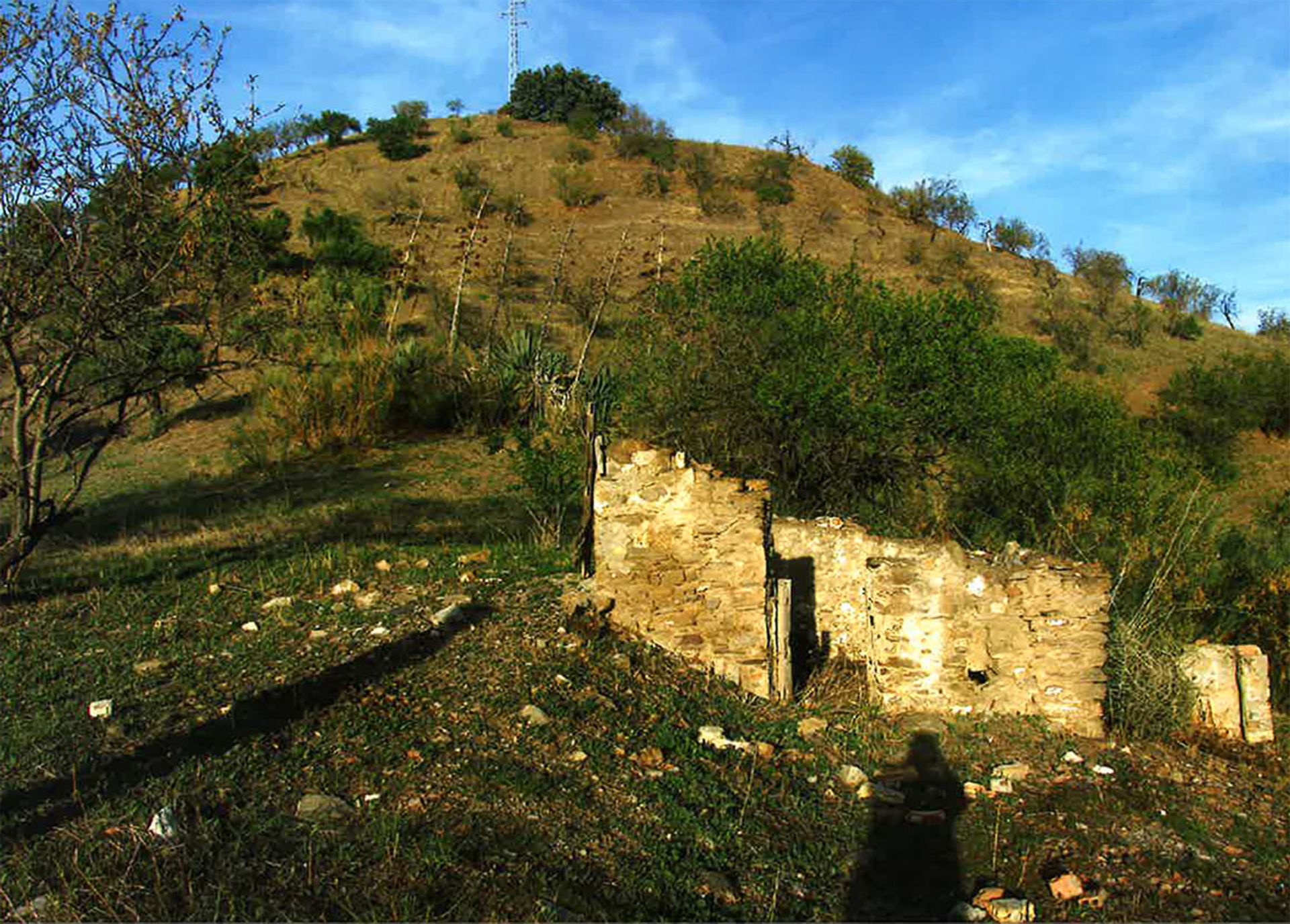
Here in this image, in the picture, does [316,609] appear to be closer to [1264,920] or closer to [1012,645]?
[1012,645]

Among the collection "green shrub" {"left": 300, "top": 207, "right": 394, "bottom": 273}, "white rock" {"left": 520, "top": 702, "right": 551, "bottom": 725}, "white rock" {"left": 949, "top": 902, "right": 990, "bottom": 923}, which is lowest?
"white rock" {"left": 949, "top": 902, "right": 990, "bottom": 923}

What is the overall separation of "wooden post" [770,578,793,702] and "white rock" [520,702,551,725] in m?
1.64

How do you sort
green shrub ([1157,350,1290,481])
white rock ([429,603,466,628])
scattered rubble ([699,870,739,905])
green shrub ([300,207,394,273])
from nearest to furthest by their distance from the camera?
scattered rubble ([699,870,739,905]), white rock ([429,603,466,628]), green shrub ([1157,350,1290,481]), green shrub ([300,207,394,273])

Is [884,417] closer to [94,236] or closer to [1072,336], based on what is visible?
[94,236]

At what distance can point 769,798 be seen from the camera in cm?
500

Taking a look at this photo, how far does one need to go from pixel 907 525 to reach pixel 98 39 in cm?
858

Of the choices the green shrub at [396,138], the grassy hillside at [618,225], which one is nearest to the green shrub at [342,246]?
the grassy hillside at [618,225]

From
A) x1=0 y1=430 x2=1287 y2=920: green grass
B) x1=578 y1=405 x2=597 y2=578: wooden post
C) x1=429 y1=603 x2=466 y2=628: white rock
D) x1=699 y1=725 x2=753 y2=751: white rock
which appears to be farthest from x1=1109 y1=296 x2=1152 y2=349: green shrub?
x1=699 y1=725 x2=753 y2=751: white rock

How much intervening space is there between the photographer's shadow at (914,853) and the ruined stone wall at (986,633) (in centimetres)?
65

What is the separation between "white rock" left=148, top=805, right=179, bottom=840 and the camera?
3.95m

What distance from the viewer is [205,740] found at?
16.8ft

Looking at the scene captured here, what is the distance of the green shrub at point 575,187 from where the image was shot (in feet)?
134

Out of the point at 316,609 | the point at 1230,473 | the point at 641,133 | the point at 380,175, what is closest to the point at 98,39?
the point at 316,609

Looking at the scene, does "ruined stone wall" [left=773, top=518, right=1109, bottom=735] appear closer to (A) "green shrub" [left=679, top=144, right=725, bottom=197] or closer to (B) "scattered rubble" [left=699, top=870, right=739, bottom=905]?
(B) "scattered rubble" [left=699, top=870, right=739, bottom=905]
